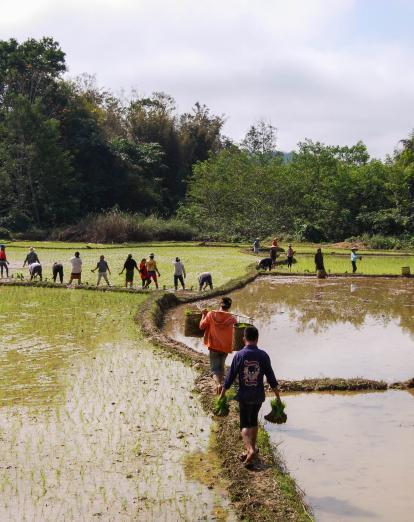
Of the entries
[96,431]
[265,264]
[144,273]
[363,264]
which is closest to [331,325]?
[144,273]

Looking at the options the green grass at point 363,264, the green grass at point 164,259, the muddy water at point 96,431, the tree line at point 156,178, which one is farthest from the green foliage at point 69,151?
the muddy water at point 96,431

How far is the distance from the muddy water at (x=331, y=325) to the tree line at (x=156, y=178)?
2301 cm

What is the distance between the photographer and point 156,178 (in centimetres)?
5666

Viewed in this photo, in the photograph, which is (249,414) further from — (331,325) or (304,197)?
(304,197)

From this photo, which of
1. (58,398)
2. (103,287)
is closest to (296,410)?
(58,398)

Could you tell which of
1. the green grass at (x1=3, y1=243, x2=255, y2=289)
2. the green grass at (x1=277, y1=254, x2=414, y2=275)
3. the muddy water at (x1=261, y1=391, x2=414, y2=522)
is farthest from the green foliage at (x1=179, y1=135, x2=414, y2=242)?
the muddy water at (x1=261, y1=391, x2=414, y2=522)

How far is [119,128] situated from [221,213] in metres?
17.4

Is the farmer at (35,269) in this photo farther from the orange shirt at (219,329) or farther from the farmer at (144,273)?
the orange shirt at (219,329)

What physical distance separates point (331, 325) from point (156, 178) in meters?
41.4

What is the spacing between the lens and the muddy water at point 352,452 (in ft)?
21.9

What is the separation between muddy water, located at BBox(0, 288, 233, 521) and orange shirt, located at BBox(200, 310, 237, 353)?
92 centimetres

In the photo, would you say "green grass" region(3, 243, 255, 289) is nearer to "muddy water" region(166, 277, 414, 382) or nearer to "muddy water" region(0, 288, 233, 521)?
"muddy water" region(166, 277, 414, 382)

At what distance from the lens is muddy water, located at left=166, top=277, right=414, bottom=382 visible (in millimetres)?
12602

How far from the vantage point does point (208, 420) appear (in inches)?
358
